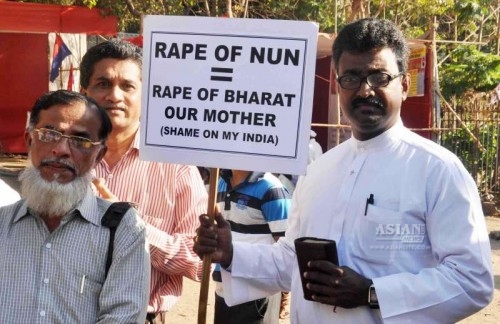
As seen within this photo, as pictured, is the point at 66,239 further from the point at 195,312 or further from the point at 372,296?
the point at 195,312

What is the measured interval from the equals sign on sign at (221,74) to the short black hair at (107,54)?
0.63 m

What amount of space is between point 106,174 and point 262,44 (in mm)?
950

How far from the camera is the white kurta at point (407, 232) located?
8.82ft

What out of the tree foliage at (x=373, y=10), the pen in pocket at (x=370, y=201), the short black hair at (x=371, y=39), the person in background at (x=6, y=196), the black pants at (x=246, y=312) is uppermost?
the tree foliage at (x=373, y=10)

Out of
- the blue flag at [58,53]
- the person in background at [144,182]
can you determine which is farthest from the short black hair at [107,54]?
the blue flag at [58,53]

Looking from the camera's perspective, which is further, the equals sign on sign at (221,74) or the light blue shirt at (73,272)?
the equals sign on sign at (221,74)

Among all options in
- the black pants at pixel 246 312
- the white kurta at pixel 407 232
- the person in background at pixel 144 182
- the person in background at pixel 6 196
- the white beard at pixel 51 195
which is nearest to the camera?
the white kurta at pixel 407 232

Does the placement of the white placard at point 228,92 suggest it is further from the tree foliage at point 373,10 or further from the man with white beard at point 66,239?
the tree foliage at point 373,10

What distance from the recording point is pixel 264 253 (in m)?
3.25

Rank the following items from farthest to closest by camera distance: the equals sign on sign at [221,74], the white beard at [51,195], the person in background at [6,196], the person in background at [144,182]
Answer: the person in background at [6,196]
the person in background at [144,182]
the equals sign on sign at [221,74]
the white beard at [51,195]

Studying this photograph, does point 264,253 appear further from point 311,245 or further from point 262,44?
point 262,44

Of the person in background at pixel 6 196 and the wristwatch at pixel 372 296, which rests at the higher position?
the person in background at pixel 6 196

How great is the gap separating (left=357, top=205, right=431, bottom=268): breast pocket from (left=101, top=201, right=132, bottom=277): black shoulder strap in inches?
31.9

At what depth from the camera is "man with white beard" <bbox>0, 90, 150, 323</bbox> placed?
2.71 metres
